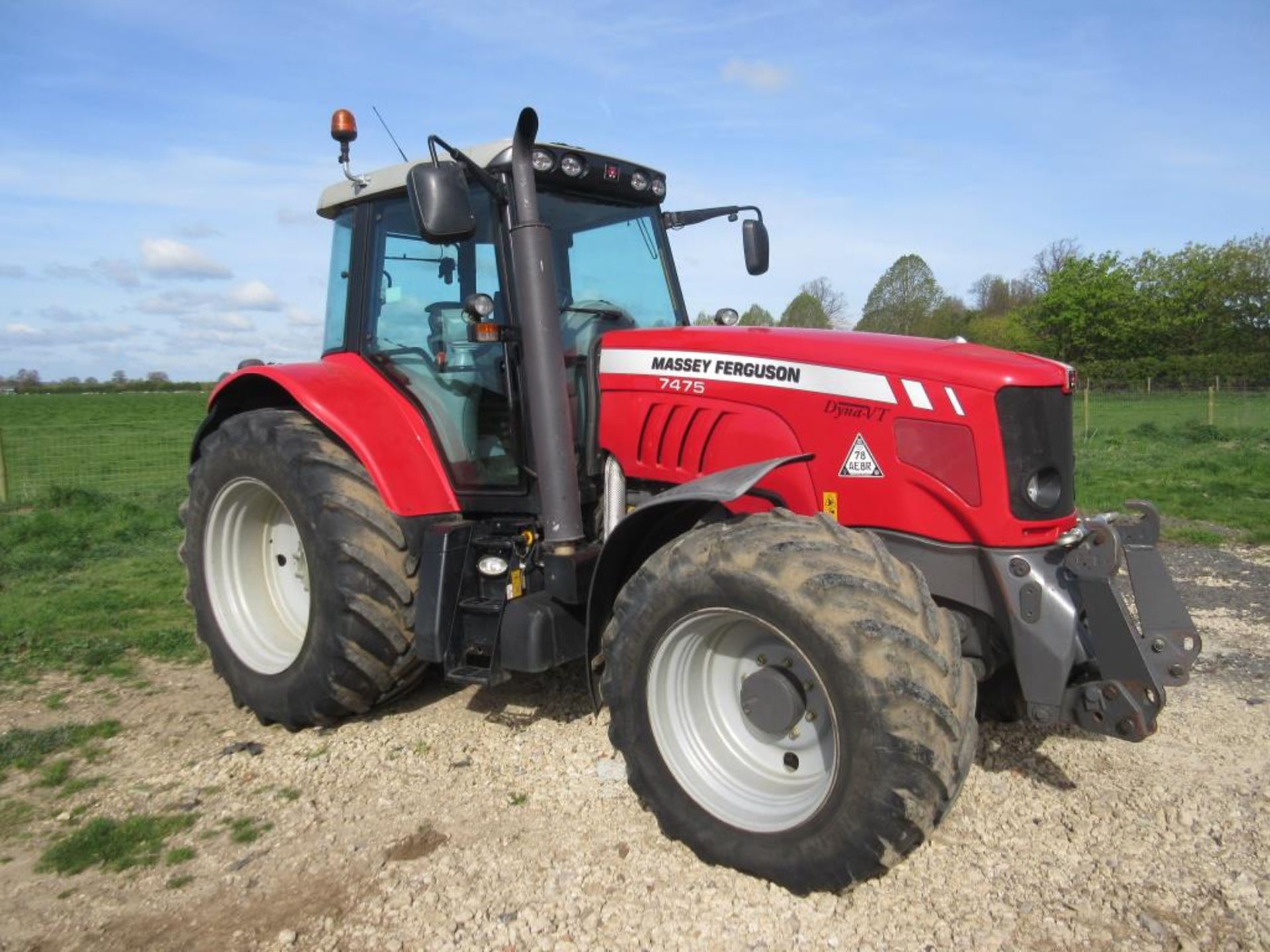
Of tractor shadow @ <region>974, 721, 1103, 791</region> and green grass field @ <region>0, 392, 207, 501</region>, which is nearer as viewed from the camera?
tractor shadow @ <region>974, 721, 1103, 791</region>

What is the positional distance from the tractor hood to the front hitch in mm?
553

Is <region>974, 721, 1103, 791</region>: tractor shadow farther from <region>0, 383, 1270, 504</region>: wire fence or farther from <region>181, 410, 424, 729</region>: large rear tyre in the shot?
<region>0, 383, 1270, 504</region>: wire fence

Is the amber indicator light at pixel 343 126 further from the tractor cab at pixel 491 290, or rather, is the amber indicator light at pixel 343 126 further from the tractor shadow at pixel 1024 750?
the tractor shadow at pixel 1024 750

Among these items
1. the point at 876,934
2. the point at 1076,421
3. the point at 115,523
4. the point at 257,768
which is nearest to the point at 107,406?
the point at 115,523

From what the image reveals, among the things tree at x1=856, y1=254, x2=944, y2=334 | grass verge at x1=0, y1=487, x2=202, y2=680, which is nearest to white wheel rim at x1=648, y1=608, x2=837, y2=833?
grass verge at x1=0, y1=487, x2=202, y2=680

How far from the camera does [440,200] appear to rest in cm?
340

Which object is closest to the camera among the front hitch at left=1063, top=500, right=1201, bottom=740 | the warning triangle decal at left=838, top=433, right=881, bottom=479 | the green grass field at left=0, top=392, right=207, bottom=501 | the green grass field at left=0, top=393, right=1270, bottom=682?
the front hitch at left=1063, top=500, right=1201, bottom=740

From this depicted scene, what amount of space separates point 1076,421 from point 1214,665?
17.7 m

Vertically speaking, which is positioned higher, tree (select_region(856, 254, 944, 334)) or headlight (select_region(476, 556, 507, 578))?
tree (select_region(856, 254, 944, 334))

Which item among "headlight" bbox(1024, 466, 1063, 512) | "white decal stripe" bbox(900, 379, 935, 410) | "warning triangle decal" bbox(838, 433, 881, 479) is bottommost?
"headlight" bbox(1024, 466, 1063, 512)

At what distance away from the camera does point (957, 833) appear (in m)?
3.27

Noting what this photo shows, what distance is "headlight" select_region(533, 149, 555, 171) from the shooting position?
3.86m

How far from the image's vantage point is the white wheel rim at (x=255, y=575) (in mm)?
4629

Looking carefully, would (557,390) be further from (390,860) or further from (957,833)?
(957,833)
